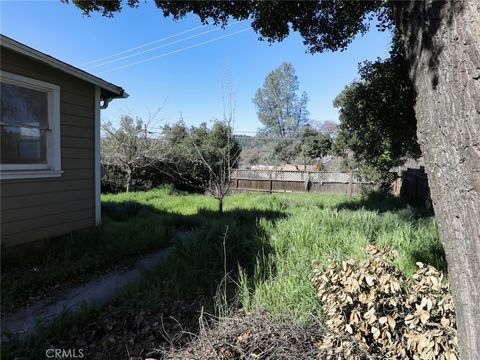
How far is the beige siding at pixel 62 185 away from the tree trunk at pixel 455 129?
5287 mm

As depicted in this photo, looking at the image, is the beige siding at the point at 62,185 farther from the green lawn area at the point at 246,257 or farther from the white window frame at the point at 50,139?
the green lawn area at the point at 246,257

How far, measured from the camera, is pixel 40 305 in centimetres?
364

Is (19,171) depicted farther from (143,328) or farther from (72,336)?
(143,328)

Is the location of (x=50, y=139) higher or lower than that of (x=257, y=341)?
higher

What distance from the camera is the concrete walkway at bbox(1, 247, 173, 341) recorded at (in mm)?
3152

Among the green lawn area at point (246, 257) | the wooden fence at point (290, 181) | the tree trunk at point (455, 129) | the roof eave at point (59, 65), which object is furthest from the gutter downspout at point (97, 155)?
the wooden fence at point (290, 181)

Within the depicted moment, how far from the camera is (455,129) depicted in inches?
52.9

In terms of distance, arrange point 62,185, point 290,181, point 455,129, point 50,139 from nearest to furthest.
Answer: point 455,129 < point 50,139 < point 62,185 < point 290,181

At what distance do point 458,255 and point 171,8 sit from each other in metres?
Result: 6.65

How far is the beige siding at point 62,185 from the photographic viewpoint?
15.6 ft

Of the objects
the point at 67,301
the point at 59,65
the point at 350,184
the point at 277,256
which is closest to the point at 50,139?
the point at 59,65

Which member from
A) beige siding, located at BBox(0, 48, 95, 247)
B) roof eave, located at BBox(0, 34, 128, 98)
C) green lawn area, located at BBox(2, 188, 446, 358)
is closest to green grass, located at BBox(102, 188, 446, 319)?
green lawn area, located at BBox(2, 188, 446, 358)

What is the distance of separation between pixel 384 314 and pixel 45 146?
5.61 metres

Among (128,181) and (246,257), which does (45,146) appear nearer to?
(246,257)
